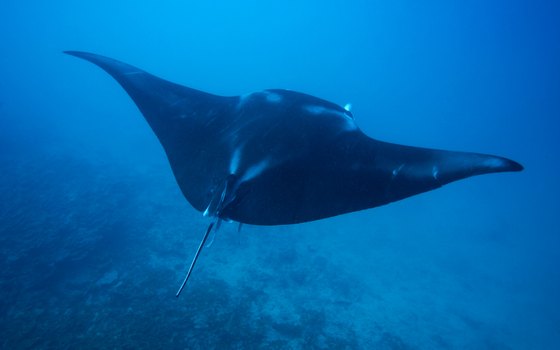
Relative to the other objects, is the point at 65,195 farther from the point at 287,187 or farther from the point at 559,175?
the point at 559,175

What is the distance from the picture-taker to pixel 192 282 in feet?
34.2

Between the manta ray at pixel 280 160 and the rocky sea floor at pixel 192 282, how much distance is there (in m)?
6.02

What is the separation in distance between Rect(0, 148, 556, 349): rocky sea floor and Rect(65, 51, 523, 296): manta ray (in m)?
6.02

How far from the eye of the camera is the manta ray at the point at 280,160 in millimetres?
2916

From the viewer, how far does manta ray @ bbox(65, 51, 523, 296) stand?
9.57ft

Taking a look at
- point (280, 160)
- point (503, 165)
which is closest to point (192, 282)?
point (280, 160)

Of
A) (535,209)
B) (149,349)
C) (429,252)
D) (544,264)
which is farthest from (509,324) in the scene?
(535,209)

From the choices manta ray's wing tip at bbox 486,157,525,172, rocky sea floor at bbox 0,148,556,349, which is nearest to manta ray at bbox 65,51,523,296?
manta ray's wing tip at bbox 486,157,525,172

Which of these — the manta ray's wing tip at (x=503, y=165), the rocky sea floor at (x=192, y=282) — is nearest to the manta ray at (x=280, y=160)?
the manta ray's wing tip at (x=503, y=165)

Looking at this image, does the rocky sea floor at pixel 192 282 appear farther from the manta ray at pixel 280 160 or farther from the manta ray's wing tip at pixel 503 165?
the manta ray's wing tip at pixel 503 165

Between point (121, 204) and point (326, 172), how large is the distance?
1417 centimetres

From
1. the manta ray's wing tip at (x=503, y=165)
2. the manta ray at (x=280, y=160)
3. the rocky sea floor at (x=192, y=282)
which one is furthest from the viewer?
the rocky sea floor at (x=192, y=282)

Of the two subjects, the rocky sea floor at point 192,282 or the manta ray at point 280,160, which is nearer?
the manta ray at point 280,160

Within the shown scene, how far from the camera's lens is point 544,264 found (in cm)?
2388
